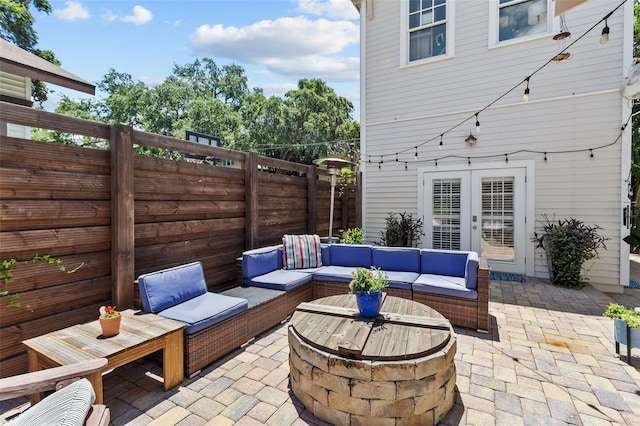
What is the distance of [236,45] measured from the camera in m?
12.3

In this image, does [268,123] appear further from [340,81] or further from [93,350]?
[93,350]

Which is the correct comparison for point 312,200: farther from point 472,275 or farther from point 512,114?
point 512,114

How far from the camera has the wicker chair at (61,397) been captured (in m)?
1.26

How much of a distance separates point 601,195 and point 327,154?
1130 centimetres

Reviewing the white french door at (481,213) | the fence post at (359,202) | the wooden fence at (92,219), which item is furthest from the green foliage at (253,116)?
the wooden fence at (92,219)

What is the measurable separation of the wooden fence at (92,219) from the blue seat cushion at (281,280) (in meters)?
0.59

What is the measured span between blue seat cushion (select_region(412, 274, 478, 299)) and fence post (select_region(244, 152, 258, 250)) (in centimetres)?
236

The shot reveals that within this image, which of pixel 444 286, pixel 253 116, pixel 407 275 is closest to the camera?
pixel 444 286

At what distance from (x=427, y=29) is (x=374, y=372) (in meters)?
6.99

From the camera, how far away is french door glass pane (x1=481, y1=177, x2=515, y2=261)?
5.77 m

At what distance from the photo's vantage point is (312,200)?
6.01 m

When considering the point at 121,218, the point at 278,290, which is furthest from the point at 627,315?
the point at 121,218

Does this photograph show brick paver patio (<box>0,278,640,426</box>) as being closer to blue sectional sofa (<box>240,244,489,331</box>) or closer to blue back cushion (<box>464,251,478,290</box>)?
blue sectional sofa (<box>240,244,489,331</box>)

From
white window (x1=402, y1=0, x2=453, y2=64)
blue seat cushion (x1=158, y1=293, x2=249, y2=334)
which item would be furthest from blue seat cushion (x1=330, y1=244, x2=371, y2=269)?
white window (x1=402, y1=0, x2=453, y2=64)
